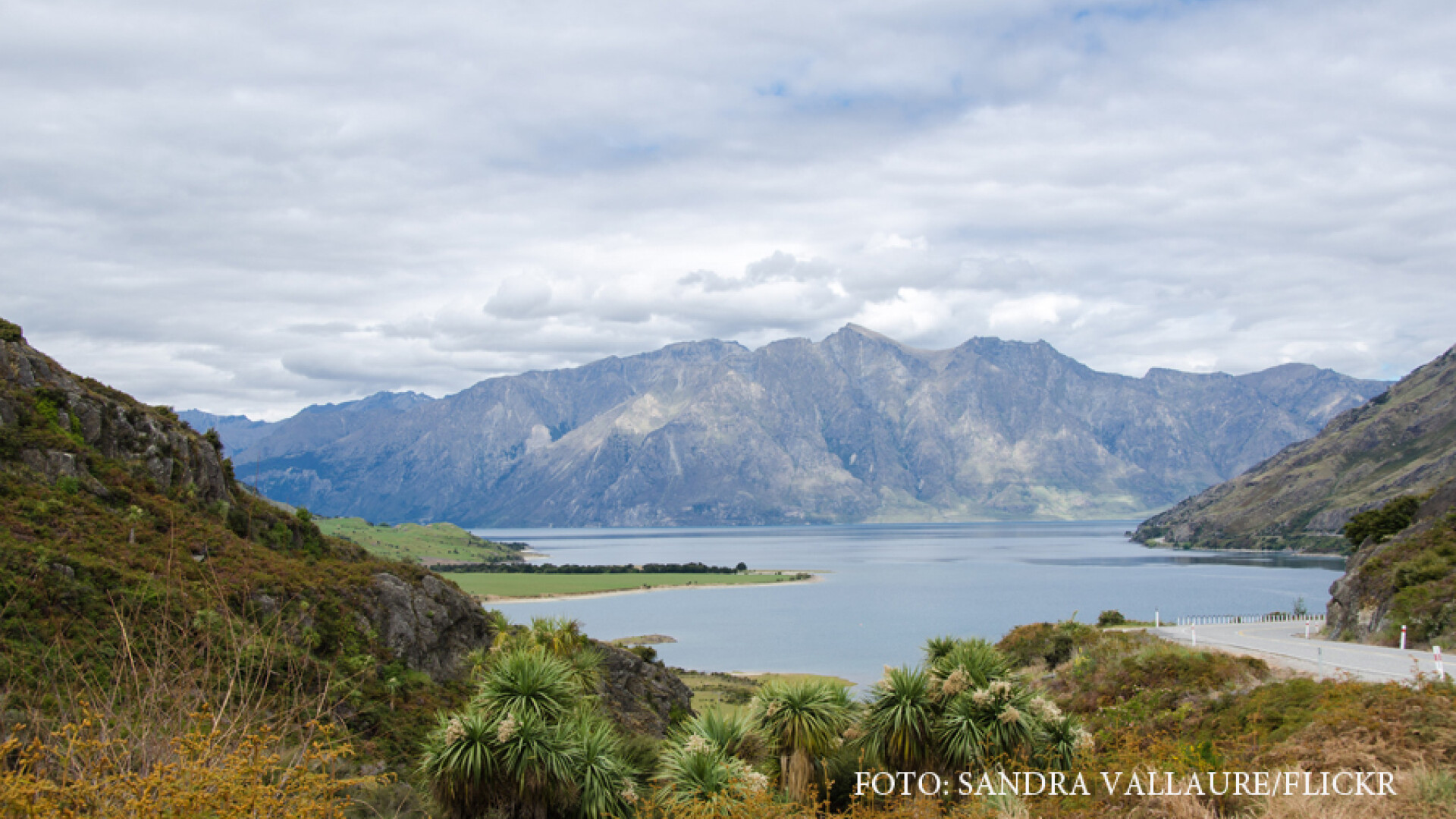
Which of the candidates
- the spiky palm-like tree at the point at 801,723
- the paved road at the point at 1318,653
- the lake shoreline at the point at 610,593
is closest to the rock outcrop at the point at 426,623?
the spiky palm-like tree at the point at 801,723

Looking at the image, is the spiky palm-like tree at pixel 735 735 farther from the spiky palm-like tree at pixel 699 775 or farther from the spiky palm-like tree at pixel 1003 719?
the spiky palm-like tree at pixel 1003 719

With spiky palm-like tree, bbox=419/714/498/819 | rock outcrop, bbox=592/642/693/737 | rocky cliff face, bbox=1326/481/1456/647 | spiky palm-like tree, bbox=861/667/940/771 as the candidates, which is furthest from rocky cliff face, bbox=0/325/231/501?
rocky cliff face, bbox=1326/481/1456/647

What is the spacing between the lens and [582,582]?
15038 centimetres

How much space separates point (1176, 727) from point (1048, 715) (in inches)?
307

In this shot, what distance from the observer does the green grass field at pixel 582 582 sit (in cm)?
13475

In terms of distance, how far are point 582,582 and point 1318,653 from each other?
133m

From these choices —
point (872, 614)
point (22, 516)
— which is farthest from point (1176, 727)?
point (872, 614)

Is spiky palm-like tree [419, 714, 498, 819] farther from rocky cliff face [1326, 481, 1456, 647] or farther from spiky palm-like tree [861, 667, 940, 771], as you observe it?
rocky cliff face [1326, 481, 1456, 647]

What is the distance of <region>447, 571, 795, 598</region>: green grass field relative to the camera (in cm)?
13475

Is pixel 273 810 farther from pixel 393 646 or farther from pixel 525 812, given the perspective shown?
pixel 393 646

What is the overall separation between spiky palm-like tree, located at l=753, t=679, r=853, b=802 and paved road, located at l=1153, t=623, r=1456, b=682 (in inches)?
401

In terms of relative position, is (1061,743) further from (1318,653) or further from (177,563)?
(177,563)

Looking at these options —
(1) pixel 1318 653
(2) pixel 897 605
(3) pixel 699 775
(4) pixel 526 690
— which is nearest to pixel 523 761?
(4) pixel 526 690

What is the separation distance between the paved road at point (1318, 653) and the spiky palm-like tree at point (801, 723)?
10.2 meters
